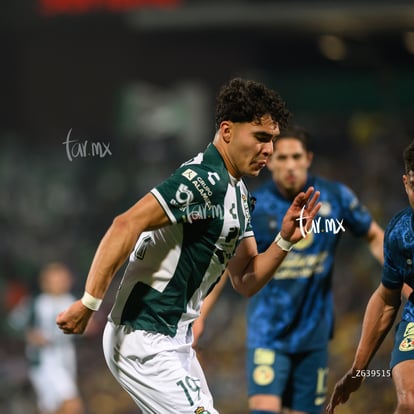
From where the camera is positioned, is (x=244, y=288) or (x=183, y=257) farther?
(x=244, y=288)

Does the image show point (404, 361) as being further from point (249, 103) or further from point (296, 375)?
point (296, 375)

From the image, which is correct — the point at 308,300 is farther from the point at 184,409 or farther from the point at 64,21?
the point at 64,21

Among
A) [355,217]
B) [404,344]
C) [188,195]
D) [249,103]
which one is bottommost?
[404,344]

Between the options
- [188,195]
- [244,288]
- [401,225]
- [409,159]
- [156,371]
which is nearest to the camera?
[188,195]

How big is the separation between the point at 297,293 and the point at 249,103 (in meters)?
2.21

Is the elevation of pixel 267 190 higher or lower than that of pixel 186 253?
higher

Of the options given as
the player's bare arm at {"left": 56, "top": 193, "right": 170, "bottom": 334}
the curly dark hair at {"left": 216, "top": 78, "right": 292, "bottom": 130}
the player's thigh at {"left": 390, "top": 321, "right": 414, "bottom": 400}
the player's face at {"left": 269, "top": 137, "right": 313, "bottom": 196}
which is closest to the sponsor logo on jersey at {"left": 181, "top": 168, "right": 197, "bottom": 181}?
the player's bare arm at {"left": 56, "top": 193, "right": 170, "bottom": 334}

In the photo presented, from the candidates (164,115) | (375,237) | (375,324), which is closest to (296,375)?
(375,237)

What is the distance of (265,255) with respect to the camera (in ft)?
16.2

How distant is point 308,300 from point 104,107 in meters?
13.3

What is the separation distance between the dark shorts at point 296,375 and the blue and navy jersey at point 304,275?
0.07 metres

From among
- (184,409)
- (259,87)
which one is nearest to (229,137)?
(259,87)

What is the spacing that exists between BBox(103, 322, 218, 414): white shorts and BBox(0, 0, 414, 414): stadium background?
167cm

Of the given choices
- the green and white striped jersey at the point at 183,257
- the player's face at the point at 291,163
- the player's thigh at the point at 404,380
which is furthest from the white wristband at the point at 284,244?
the player's face at the point at 291,163
